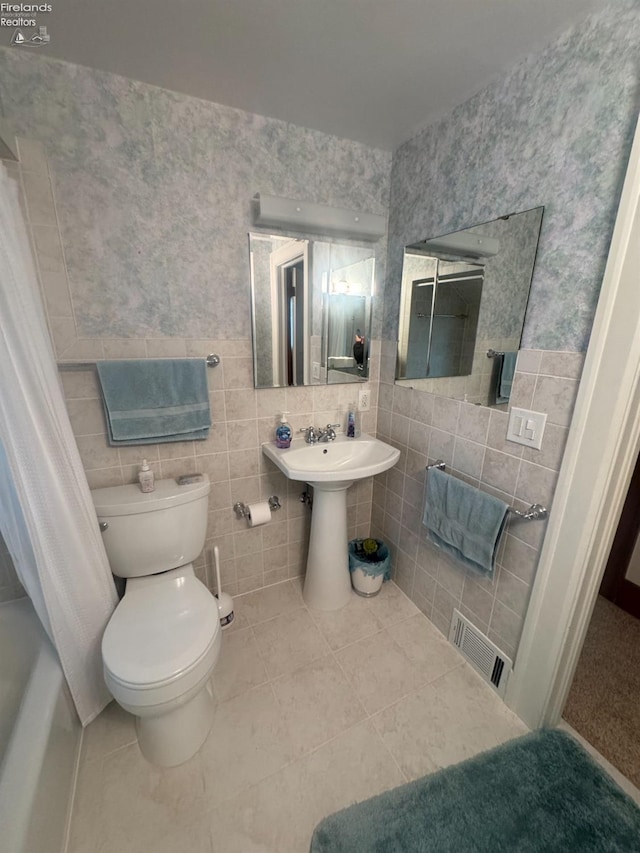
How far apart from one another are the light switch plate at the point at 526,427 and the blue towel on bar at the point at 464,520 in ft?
0.82

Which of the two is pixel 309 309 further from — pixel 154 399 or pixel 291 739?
pixel 291 739

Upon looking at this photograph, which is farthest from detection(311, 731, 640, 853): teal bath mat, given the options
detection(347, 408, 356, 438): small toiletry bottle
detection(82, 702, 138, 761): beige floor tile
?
detection(347, 408, 356, 438): small toiletry bottle

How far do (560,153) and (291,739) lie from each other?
221cm

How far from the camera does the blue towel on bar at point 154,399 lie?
1.40 meters

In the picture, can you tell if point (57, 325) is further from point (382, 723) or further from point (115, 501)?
point (382, 723)

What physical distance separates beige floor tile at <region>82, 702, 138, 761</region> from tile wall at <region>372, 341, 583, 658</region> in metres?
1.42

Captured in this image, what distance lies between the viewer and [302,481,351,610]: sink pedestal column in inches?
68.9

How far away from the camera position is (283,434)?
1731mm

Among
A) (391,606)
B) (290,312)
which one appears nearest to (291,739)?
(391,606)

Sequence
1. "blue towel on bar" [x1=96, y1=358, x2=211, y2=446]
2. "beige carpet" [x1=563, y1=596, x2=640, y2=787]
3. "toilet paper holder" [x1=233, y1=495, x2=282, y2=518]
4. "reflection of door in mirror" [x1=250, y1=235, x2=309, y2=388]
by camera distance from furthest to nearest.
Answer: "toilet paper holder" [x1=233, y1=495, x2=282, y2=518], "reflection of door in mirror" [x1=250, y1=235, x2=309, y2=388], "blue towel on bar" [x1=96, y1=358, x2=211, y2=446], "beige carpet" [x1=563, y1=596, x2=640, y2=787]

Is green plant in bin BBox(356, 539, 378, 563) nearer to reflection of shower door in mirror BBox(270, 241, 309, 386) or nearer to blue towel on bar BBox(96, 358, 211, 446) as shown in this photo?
reflection of shower door in mirror BBox(270, 241, 309, 386)

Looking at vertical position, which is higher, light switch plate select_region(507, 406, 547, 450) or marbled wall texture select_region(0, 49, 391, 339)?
marbled wall texture select_region(0, 49, 391, 339)

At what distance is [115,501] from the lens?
54.3 inches

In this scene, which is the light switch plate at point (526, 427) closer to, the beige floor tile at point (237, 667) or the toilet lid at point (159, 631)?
the toilet lid at point (159, 631)
